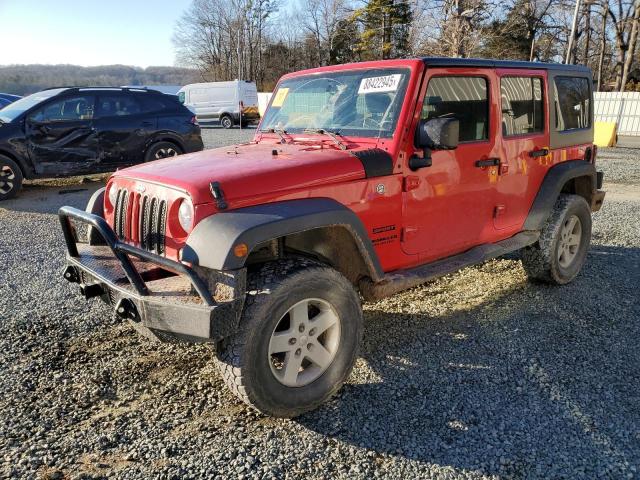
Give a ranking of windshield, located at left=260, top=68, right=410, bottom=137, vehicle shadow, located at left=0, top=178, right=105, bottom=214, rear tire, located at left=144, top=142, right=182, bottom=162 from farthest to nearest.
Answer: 1. rear tire, located at left=144, top=142, right=182, bottom=162
2. vehicle shadow, located at left=0, top=178, right=105, bottom=214
3. windshield, located at left=260, top=68, right=410, bottom=137

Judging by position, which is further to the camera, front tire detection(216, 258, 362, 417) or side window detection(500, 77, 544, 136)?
side window detection(500, 77, 544, 136)

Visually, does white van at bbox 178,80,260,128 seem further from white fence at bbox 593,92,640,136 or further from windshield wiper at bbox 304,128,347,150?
windshield wiper at bbox 304,128,347,150

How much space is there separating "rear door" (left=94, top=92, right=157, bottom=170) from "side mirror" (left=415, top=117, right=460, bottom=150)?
7.68m

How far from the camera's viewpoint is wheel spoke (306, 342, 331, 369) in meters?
2.96

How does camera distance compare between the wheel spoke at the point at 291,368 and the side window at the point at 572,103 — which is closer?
the wheel spoke at the point at 291,368

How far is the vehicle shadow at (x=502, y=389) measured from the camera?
103 inches

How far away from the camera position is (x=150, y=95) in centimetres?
1012

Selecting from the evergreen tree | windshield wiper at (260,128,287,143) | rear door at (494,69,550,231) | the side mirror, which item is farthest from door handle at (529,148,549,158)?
the evergreen tree

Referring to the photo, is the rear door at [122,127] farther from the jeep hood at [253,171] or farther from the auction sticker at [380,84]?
the auction sticker at [380,84]

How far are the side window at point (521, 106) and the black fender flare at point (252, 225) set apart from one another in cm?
202

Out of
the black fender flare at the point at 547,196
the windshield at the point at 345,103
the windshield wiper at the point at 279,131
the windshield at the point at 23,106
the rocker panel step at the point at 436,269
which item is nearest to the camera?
the rocker panel step at the point at 436,269

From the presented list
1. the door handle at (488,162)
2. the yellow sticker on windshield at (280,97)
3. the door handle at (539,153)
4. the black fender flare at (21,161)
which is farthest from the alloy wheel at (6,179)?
the door handle at (539,153)

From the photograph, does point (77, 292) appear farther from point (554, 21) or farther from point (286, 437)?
point (554, 21)

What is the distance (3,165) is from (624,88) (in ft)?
125
